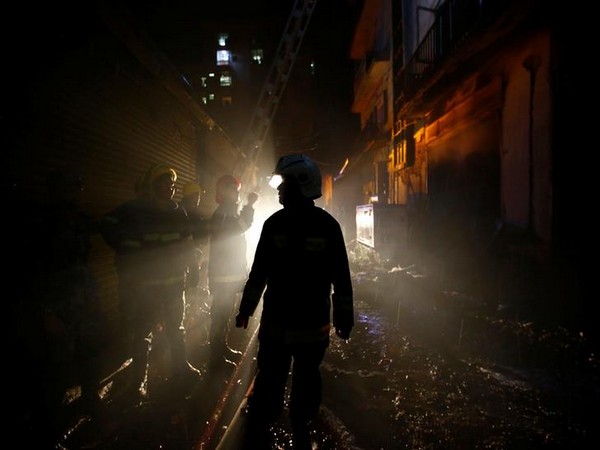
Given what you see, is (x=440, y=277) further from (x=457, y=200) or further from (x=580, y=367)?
(x=580, y=367)

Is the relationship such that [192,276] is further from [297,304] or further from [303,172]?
[303,172]

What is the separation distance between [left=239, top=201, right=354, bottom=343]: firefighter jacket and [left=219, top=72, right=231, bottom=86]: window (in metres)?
64.8

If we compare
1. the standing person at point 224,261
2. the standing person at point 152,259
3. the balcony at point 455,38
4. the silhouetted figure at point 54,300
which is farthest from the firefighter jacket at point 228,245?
the balcony at point 455,38

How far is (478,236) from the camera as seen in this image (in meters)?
9.21

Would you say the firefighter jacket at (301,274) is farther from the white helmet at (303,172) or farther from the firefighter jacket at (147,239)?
the firefighter jacket at (147,239)

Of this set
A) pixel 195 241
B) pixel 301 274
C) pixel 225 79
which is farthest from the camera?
pixel 225 79

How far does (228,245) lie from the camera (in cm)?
507

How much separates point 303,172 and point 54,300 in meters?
2.42

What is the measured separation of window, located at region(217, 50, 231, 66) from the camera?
61.7 meters

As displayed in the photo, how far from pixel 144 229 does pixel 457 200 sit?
31.3ft

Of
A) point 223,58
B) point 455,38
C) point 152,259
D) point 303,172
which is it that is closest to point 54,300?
point 152,259

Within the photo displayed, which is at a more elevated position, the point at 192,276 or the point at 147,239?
the point at 147,239

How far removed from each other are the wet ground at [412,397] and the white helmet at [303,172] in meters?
2.25

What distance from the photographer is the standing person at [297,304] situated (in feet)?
9.37
